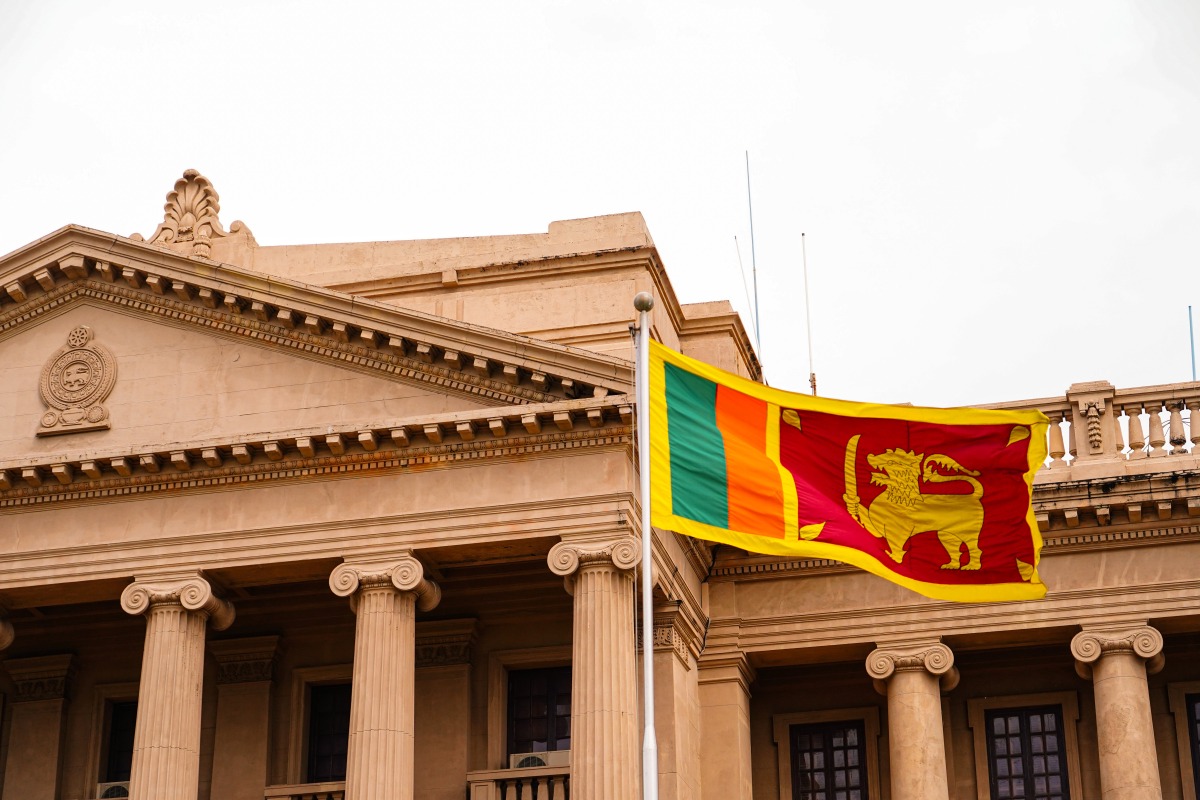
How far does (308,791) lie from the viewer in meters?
27.8

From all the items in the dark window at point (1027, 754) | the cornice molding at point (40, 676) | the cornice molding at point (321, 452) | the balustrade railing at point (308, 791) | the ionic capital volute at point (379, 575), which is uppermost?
the cornice molding at point (321, 452)

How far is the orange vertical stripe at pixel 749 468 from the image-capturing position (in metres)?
21.4

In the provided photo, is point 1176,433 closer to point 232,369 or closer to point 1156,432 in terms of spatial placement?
point 1156,432

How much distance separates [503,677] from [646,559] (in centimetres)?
1045

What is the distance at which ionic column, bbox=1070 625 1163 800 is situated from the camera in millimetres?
27156

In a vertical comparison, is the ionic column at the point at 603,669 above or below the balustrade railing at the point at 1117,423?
below

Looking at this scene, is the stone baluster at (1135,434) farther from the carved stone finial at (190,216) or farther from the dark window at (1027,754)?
the carved stone finial at (190,216)

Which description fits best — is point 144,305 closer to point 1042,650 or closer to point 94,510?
point 94,510

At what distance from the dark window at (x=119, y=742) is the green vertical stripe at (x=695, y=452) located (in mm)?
13534

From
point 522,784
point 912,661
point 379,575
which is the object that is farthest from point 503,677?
point 912,661

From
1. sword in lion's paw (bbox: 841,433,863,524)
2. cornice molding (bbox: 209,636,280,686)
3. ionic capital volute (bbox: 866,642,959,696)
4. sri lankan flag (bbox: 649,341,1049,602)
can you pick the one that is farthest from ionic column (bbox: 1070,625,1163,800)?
Result: cornice molding (bbox: 209,636,280,686)

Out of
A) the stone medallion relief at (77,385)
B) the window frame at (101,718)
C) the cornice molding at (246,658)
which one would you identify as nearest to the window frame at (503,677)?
the cornice molding at (246,658)

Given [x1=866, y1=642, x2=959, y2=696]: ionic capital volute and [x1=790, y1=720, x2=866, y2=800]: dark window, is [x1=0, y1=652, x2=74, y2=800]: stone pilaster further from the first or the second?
[x1=866, y1=642, x2=959, y2=696]: ionic capital volute

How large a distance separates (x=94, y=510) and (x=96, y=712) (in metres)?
4.62
